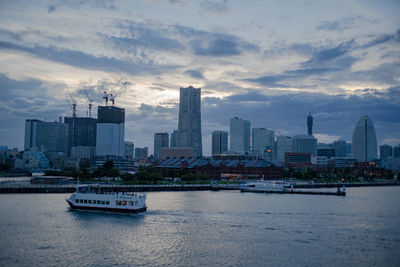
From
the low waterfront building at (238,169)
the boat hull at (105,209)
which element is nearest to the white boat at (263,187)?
the low waterfront building at (238,169)

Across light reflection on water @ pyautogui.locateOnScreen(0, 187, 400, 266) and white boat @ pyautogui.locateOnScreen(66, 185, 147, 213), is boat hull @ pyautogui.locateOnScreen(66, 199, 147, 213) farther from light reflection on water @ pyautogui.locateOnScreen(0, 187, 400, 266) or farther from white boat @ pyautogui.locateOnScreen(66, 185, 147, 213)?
light reflection on water @ pyautogui.locateOnScreen(0, 187, 400, 266)

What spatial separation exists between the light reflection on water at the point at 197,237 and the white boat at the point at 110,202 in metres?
1.59

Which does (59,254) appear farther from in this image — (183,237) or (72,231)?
(183,237)

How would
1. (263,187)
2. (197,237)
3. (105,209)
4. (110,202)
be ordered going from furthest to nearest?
(263,187) → (105,209) → (110,202) → (197,237)

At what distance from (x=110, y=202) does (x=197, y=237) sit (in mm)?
24966

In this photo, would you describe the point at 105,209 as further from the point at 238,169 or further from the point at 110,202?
the point at 238,169

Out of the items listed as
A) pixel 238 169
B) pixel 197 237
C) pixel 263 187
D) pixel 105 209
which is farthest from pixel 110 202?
pixel 238 169

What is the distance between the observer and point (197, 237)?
54344mm

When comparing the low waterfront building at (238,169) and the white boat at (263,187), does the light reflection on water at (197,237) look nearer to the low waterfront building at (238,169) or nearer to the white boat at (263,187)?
the white boat at (263,187)

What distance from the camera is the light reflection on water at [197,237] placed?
45000mm

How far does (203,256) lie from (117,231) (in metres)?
16.7

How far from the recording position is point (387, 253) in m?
47.8

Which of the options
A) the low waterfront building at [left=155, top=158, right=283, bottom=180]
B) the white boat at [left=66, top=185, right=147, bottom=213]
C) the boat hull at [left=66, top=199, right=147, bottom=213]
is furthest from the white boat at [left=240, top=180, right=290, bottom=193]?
the boat hull at [left=66, top=199, right=147, bottom=213]

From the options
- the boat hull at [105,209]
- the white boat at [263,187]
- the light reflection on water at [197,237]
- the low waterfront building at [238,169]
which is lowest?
the light reflection on water at [197,237]
